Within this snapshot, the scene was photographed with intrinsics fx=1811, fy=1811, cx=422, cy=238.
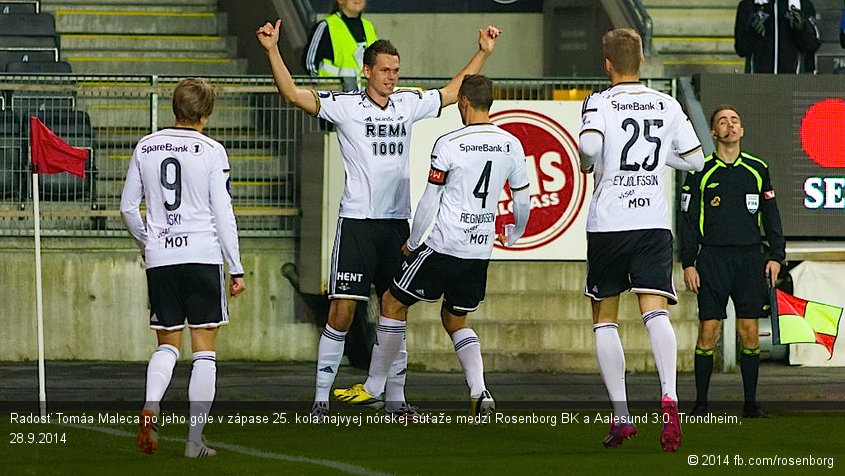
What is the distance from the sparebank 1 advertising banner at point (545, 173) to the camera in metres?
15.9

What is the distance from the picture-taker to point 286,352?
1656 centimetres

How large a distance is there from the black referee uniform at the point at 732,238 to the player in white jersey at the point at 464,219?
5.61 feet

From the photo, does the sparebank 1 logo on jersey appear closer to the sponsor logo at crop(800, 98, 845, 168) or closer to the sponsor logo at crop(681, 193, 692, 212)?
the sponsor logo at crop(800, 98, 845, 168)

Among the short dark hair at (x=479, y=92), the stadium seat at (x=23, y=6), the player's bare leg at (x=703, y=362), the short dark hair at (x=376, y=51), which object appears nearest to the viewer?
the short dark hair at (x=479, y=92)

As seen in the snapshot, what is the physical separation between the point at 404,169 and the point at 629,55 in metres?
2.03

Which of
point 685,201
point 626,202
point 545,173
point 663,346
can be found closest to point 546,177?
point 545,173

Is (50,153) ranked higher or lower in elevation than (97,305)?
higher

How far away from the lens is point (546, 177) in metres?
→ 15.9

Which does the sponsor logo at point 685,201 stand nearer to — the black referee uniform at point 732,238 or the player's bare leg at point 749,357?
the black referee uniform at point 732,238

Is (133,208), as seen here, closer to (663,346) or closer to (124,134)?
(663,346)

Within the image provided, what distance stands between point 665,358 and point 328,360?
2.48 meters

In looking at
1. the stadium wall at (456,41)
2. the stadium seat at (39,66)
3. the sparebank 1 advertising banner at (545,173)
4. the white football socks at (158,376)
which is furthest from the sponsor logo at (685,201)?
the stadium wall at (456,41)

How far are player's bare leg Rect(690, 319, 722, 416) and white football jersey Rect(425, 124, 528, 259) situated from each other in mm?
1991

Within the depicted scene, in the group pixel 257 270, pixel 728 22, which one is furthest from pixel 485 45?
pixel 728 22
